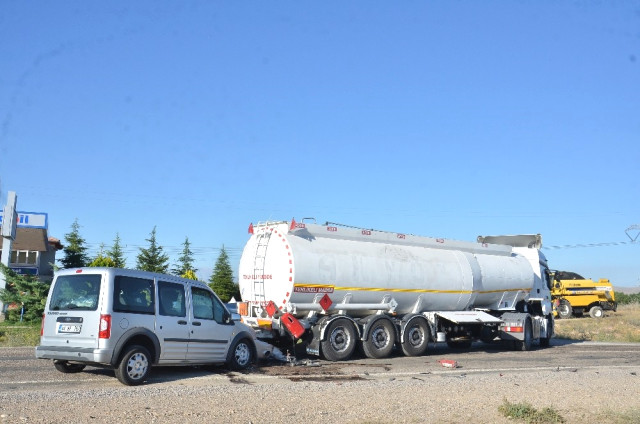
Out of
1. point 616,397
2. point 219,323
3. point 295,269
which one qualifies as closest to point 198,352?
point 219,323

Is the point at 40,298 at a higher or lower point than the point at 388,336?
higher

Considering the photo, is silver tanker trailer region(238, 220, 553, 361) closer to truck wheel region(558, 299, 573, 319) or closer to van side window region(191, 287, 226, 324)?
van side window region(191, 287, 226, 324)

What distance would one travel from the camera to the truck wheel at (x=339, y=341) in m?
15.5

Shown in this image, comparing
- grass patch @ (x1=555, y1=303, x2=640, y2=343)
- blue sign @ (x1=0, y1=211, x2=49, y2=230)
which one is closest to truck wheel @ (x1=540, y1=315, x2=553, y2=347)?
grass patch @ (x1=555, y1=303, x2=640, y2=343)

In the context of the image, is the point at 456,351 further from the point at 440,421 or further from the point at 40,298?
the point at 40,298

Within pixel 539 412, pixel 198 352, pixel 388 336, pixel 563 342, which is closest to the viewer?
pixel 539 412

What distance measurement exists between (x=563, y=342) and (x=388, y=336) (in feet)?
39.8

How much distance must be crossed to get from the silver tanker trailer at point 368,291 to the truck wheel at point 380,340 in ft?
0.09

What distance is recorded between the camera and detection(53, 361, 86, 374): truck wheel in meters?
11.5

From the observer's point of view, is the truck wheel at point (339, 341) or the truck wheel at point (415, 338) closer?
the truck wheel at point (339, 341)

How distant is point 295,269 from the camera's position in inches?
606

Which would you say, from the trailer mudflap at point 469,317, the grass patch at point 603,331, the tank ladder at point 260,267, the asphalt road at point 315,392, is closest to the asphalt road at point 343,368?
the asphalt road at point 315,392

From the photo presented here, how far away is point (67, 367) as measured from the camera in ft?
38.0

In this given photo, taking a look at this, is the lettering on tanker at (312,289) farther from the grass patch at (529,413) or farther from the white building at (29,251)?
the white building at (29,251)
